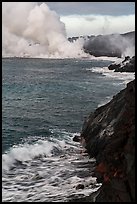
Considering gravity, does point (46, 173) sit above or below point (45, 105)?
below

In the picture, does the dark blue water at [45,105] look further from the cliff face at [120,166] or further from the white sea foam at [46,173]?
the cliff face at [120,166]

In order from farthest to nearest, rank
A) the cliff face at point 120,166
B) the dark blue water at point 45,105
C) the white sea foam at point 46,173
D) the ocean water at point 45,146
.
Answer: the dark blue water at point 45,105
the ocean water at point 45,146
the white sea foam at point 46,173
the cliff face at point 120,166

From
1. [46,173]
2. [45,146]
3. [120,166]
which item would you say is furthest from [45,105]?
[120,166]

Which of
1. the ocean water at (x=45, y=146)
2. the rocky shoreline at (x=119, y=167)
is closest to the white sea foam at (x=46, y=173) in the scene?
the ocean water at (x=45, y=146)

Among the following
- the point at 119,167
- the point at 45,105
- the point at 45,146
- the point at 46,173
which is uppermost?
the point at 45,105

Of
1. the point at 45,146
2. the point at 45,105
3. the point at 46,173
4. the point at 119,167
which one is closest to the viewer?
the point at 119,167

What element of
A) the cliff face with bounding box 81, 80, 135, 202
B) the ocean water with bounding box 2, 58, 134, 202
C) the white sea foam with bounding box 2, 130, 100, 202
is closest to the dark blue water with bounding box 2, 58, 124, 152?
the ocean water with bounding box 2, 58, 134, 202

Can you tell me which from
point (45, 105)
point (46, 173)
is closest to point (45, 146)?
point (46, 173)

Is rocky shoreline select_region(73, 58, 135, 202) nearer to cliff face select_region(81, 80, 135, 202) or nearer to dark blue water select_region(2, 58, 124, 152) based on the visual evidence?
cliff face select_region(81, 80, 135, 202)

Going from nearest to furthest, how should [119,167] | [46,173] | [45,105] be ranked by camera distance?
[119,167] < [46,173] < [45,105]

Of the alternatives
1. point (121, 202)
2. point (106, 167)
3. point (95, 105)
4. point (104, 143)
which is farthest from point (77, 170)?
point (95, 105)

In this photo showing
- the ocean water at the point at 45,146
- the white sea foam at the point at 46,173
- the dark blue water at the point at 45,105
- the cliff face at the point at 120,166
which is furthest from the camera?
the dark blue water at the point at 45,105

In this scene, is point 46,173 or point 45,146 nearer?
point 46,173

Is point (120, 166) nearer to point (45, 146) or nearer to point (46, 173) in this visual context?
point (46, 173)
